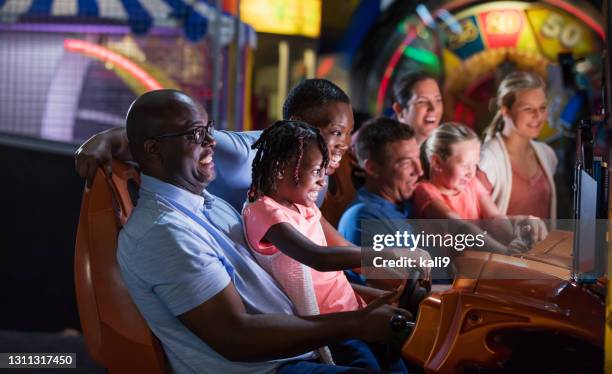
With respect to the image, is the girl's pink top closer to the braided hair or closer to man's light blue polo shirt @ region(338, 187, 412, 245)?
man's light blue polo shirt @ region(338, 187, 412, 245)

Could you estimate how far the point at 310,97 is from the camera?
217 centimetres

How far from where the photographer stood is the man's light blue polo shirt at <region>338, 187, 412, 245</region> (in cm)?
235

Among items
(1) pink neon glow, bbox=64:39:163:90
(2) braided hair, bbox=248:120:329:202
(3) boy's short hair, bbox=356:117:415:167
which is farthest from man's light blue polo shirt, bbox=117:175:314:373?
(1) pink neon glow, bbox=64:39:163:90

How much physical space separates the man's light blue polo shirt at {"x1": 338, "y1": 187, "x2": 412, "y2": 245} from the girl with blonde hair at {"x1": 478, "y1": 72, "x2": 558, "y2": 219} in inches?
29.6

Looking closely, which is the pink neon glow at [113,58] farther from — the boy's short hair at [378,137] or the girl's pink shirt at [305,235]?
the girl's pink shirt at [305,235]

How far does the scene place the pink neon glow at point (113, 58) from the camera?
405 cm

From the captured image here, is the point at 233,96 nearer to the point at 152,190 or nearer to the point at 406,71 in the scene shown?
the point at 406,71

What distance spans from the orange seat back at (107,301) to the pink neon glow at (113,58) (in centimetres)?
227

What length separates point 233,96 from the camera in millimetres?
4000

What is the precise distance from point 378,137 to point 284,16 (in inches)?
60.4

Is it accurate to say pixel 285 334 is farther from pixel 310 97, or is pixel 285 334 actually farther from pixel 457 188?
pixel 457 188

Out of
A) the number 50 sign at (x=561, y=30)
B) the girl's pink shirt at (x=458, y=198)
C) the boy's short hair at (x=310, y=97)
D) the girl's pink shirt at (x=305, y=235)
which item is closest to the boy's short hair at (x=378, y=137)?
the girl's pink shirt at (x=458, y=198)

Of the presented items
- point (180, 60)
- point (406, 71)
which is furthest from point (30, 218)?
point (406, 71)

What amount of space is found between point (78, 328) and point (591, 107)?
2328 mm
